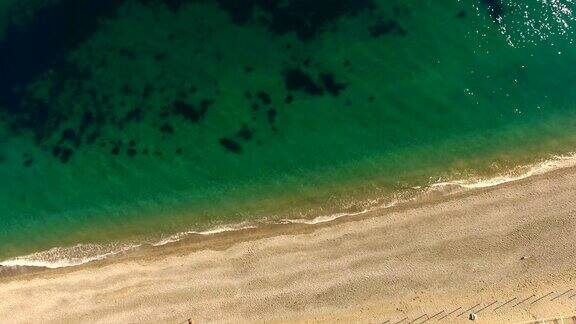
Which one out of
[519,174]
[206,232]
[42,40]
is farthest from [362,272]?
[42,40]

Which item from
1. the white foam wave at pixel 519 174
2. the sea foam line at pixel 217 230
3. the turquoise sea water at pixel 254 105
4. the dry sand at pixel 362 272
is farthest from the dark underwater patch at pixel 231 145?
the white foam wave at pixel 519 174

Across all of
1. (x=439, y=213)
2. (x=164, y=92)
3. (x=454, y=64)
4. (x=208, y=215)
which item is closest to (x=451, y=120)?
(x=454, y=64)

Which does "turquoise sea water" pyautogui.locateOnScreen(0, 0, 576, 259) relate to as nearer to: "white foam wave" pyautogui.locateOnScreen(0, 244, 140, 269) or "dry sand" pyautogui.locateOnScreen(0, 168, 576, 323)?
"white foam wave" pyautogui.locateOnScreen(0, 244, 140, 269)

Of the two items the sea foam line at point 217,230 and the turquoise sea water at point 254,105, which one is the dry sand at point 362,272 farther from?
the turquoise sea water at point 254,105

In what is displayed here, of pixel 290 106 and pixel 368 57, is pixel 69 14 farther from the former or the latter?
pixel 368 57

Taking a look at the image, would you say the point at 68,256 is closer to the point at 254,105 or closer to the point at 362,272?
the point at 254,105
